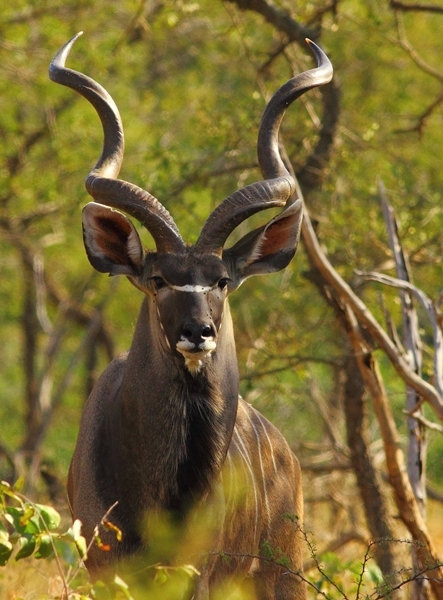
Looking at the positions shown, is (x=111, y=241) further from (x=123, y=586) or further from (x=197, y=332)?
(x=123, y=586)

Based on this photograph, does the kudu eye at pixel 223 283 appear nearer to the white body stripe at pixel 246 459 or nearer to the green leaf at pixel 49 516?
the white body stripe at pixel 246 459

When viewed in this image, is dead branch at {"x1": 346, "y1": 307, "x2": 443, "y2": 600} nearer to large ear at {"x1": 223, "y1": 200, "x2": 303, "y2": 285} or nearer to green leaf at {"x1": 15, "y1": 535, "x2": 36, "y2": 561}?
large ear at {"x1": 223, "y1": 200, "x2": 303, "y2": 285}

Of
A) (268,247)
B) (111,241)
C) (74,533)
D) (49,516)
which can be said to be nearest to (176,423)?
(111,241)

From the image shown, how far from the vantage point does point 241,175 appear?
24.4 ft

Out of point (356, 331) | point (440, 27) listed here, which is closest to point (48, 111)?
point (440, 27)

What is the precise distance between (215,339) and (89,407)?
101 centimetres

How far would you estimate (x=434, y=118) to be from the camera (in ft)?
42.9

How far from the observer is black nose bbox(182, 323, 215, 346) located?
4.30 meters

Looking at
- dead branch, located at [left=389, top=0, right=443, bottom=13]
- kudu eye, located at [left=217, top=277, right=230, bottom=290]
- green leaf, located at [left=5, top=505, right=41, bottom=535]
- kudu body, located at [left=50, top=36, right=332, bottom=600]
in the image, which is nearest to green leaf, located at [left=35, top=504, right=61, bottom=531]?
green leaf, located at [left=5, top=505, right=41, bottom=535]

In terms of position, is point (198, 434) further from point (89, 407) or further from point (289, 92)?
point (289, 92)

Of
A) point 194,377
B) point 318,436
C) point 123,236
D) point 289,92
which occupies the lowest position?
point 318,436

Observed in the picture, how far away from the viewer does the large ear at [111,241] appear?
4.68 meters

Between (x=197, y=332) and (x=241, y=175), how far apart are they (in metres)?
3.27

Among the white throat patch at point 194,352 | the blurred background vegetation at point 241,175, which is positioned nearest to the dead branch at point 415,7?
the blurred background vegetation at point 241,175
